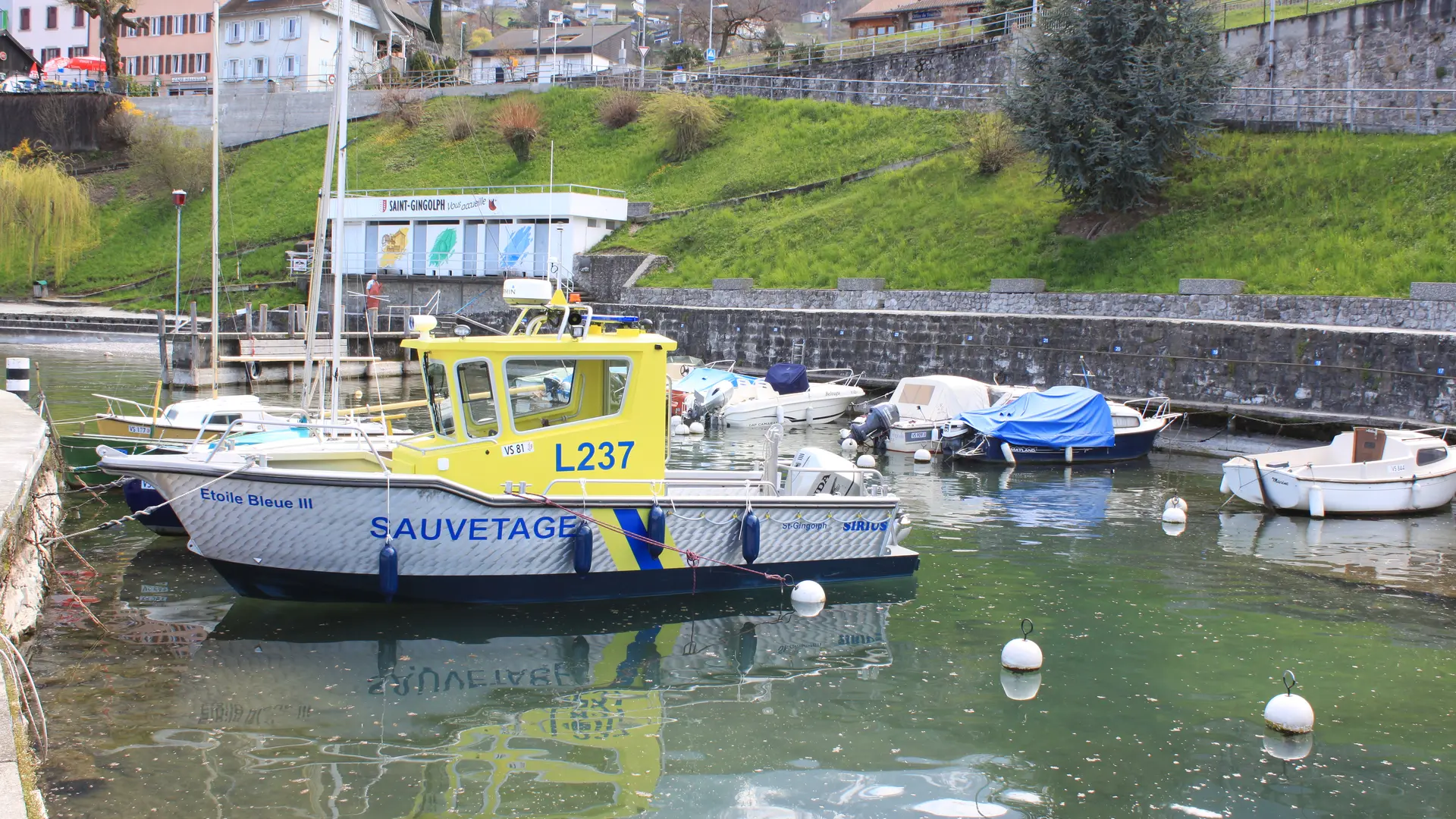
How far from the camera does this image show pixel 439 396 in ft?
36.3

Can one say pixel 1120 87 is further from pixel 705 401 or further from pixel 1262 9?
pixel 705 401

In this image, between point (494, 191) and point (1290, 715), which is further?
point (494, 191)

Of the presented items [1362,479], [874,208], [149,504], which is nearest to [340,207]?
[149,504]

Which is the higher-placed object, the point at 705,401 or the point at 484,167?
the point at 484,167

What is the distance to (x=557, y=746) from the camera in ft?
26.9

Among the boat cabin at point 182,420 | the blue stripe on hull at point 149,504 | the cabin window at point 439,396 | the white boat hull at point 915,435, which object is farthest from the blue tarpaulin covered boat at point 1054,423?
the blue stripe on hull at point 149,504

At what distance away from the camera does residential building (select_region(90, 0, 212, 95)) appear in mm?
70062

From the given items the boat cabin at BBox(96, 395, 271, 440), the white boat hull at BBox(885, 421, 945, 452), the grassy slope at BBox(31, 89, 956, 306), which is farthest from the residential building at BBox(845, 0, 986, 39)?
the boat cabin at BBox(96, 395, 271, 440)

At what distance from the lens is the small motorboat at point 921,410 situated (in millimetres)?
23672

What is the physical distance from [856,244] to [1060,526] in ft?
75.1

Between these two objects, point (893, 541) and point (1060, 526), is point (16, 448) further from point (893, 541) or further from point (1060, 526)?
point (1060, 526)

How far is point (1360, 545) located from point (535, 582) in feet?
37.9

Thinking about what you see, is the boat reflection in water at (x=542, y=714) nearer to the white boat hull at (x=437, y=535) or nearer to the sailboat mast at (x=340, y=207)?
the white boat hull at (x=437, y=535)

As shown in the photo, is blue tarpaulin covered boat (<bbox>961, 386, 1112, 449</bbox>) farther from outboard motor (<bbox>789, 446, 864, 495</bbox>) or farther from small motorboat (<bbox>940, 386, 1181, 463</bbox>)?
outboard motor (<bbox>789, 446, 864, 495</bbox>)
